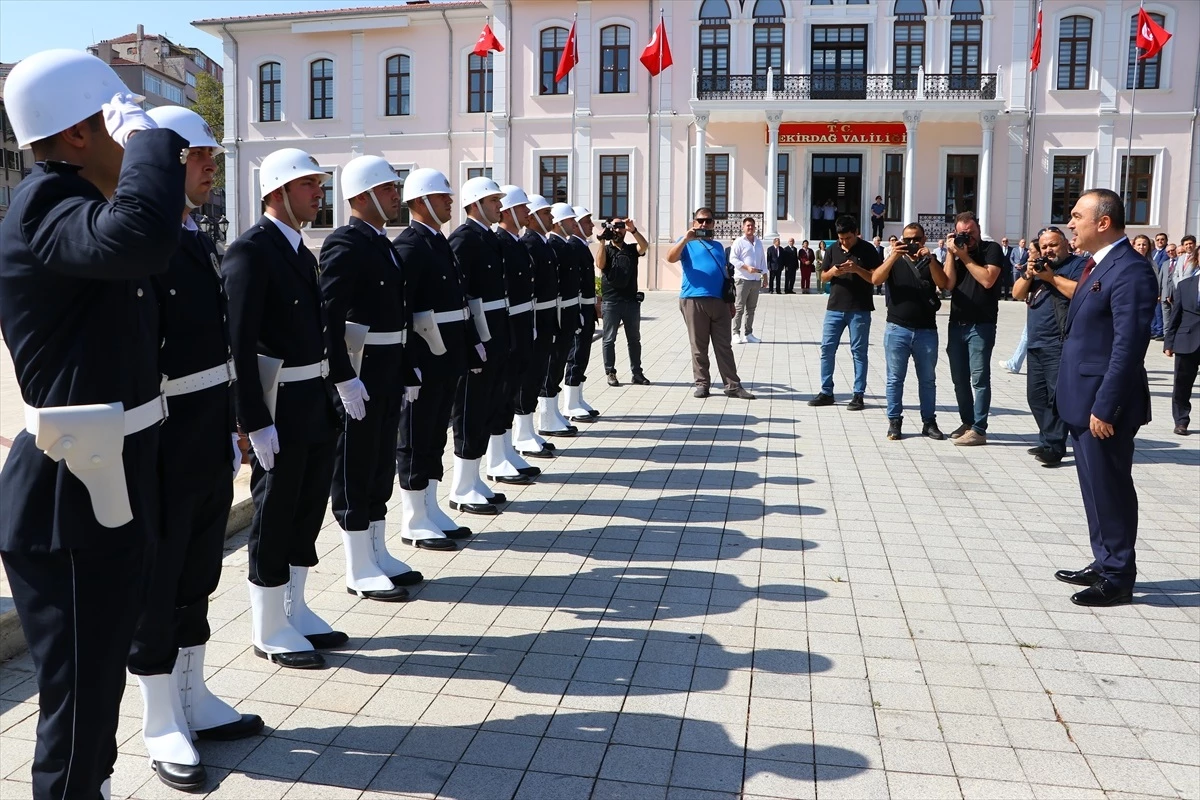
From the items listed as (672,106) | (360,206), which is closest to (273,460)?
(360,206)

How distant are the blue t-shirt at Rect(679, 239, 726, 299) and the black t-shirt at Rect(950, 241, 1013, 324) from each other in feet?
11.1

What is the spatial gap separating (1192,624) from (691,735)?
10.2ft

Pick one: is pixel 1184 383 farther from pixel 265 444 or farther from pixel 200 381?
pixel 200 381

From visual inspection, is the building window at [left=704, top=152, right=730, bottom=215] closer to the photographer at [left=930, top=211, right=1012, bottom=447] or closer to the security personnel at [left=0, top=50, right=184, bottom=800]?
the photographer at [left=930, top=211, right=1012, bottom=447]

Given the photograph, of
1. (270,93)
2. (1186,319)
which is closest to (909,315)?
(1186,319)

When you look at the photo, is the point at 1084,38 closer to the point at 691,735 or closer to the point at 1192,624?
the point at 1192,624

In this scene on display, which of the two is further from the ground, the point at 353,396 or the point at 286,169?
the point at 286,169

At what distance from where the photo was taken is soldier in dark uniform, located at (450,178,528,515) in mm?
7320

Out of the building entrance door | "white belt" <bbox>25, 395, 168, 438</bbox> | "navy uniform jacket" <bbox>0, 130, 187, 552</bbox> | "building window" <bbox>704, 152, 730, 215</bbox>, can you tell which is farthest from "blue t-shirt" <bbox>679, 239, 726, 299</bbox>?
the building entrance door

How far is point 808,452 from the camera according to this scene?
997 centimetres

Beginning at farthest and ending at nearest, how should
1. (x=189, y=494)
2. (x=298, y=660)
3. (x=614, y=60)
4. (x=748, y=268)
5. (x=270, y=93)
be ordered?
(x=270, y=93) < (x=614, y=60) < (x=748, y=268) < (x=298, y=660) < (x=189, y=494)

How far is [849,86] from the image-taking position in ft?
120

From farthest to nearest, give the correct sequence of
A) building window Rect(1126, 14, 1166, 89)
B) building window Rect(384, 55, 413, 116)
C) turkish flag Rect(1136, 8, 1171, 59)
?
building window Rect(384, 55, 413, 116) → building window Rect(1126, 14, 1166, 89) → turkish flag Rect(1136, 8, 1171, 59)

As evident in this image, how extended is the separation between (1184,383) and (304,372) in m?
10.3
